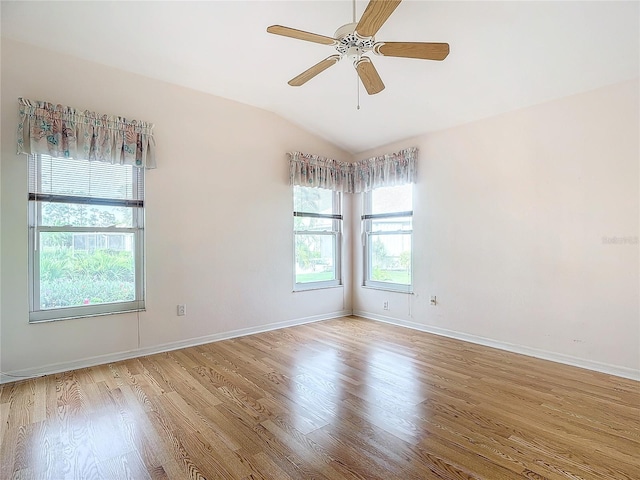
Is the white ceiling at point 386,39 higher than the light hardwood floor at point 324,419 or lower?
higher

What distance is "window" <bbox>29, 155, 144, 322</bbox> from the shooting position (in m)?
3.16

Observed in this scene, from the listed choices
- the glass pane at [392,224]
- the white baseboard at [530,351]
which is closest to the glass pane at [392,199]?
the glass pane at [392,224]

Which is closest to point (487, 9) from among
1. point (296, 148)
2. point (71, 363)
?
point (296, 148)

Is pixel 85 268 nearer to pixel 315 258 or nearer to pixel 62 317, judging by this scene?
pixel 62 317

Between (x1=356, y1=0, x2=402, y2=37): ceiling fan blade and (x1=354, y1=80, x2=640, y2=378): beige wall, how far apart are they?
2.41 meters

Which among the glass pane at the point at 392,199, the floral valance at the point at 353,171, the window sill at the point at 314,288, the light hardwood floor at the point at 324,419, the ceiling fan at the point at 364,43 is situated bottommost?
the light hardwood floor at the point at 324,419

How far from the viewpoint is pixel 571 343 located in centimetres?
337

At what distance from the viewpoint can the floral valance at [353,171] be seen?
4738 mm

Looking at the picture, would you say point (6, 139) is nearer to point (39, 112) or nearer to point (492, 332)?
point (39, 112)

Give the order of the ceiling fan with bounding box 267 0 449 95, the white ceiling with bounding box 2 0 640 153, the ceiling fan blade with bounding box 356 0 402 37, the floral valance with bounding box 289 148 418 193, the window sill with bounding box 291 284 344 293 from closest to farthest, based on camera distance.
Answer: the ceiling fan blade with bounding box 356 0 402 37 < the ceiling fan with bounding box 267 0 449 95 < the white ceiling with bounding box 2 0 640 153 < the floral valance with bounding box 289 148 418 193 < the window sill with bounding box 291 284 344 293

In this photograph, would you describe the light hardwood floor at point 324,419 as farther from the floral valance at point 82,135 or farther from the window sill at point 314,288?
the floral valance at point 82,135

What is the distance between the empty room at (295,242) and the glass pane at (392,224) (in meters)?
0.11

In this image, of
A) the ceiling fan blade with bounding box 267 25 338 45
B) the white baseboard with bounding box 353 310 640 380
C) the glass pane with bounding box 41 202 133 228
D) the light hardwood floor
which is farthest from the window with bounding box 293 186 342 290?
the ceiling fan blade with bounding box 267 25 338 45

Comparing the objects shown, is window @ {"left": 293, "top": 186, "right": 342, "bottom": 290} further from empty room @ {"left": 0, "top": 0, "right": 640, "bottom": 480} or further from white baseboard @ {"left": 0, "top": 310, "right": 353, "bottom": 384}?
white baseboard @ {"left": 0, "top": 310, "right": 353, "bottom": 384}
